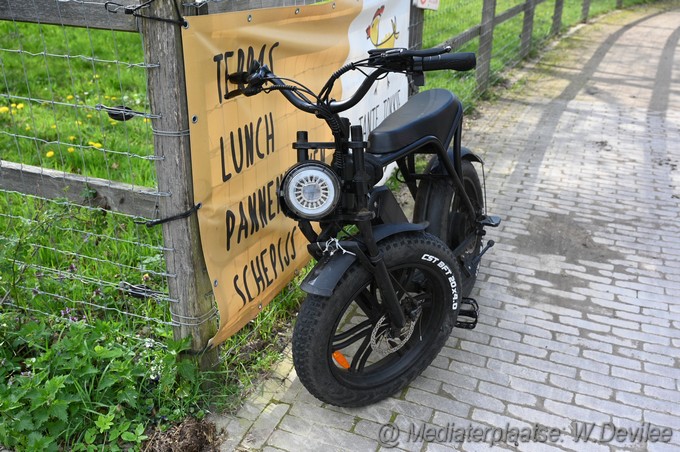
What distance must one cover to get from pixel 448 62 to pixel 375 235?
2.65 feet

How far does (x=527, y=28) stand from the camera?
1035 centimetres

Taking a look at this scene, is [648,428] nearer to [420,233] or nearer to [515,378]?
[515,378]

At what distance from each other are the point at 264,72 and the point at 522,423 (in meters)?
1.96

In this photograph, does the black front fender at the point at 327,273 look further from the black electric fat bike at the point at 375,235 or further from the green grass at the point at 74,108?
the green grass at the point at 74,108

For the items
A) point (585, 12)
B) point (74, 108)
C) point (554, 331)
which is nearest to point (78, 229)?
point (74, 108)

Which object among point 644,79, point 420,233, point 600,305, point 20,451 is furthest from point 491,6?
point 20,451

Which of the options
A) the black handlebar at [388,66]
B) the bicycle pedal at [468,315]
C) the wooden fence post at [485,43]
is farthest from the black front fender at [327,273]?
the wooden fence post at [485,43]

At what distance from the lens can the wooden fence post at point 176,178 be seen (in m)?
2.31

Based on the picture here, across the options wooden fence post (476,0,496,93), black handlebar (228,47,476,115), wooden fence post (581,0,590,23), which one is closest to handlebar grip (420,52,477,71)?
black handlebar (228,47,476,115)

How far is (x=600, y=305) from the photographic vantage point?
12.6 feet

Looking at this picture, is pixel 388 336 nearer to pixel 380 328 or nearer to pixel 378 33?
pixel 380 328

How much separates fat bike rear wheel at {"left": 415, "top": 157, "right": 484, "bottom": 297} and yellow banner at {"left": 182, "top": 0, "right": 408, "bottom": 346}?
74 cm

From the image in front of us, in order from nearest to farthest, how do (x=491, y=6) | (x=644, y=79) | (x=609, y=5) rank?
(x=491, y=6) < (x=644, y=79) < (x=609, y=5)

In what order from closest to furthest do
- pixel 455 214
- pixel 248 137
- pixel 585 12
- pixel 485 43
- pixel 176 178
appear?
pixel 176 178 → pixel 248 137 → pixel 455 214 → pixel 485 43 → pixel 585 12
